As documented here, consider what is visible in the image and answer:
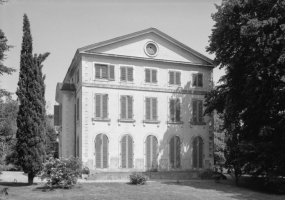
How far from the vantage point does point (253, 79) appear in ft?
78.0

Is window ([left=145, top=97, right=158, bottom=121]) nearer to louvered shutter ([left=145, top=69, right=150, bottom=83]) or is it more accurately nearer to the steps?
louvered shutter ([left=145, top=69, right=150, bottom=83])

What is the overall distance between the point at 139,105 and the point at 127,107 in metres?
1.09

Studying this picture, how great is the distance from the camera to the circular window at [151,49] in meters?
31.9

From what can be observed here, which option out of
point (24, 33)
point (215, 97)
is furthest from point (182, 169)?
point (24, 33)

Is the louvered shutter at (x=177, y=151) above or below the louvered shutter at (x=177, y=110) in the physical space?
below

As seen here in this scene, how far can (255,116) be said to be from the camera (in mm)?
25234

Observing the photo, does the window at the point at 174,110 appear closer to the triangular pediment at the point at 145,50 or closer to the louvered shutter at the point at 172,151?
the louvered shutter at the point at 172,151

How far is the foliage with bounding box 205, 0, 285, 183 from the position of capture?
76.2 ft

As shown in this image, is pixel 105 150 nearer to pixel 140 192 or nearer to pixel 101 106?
pixel 101 106

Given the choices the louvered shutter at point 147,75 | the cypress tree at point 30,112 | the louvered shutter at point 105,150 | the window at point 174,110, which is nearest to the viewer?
the cypress tree at point 30,112

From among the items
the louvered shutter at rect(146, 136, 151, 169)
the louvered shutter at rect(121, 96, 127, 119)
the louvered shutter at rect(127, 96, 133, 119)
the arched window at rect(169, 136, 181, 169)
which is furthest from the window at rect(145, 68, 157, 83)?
the arched window at rect(169, 136, 181, 169)

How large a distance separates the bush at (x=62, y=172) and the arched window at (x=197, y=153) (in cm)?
1318

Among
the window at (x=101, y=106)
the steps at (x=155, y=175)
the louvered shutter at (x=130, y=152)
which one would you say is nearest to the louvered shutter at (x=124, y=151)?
the louvered shutter at (x=130, y=152)

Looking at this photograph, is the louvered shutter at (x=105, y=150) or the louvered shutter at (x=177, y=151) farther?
the louvered shutter at (x=177, y=151)
